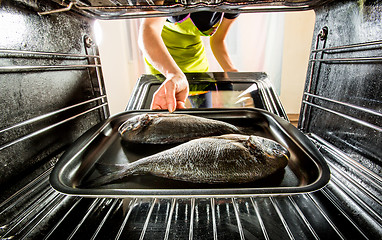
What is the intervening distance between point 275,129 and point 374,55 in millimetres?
416

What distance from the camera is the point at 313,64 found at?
0.85 m

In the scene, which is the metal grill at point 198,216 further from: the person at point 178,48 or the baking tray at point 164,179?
the person at point 178,48

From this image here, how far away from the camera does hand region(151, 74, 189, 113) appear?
1.00 metres

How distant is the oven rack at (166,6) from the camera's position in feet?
2.23

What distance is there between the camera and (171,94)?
3.31ft

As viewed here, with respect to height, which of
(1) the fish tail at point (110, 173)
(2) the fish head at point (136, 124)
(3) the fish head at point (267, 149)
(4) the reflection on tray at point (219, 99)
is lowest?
(1) the fish tail at point (110, 173)

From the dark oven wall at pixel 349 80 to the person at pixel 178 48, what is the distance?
656 mm

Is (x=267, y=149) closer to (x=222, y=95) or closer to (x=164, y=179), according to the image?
(x=164, y=179)

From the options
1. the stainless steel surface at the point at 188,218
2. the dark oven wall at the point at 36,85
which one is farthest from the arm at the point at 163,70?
the stainless steel surface at the point at 188,218

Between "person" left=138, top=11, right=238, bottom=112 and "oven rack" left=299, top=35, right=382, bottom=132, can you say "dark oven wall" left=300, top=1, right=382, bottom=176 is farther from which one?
"person" left=138, top=11, right=238, bottom=112

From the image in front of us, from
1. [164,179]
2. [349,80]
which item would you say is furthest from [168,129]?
[349,80]

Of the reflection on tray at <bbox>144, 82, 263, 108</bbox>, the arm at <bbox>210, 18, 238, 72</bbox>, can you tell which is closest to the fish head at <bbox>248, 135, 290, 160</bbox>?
the reflection on tray at <bbox>144, 82, 263, 108</bbox>

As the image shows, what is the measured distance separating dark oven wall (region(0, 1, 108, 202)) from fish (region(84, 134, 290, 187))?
20 centimetres

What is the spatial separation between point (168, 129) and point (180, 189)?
0.44 meters
